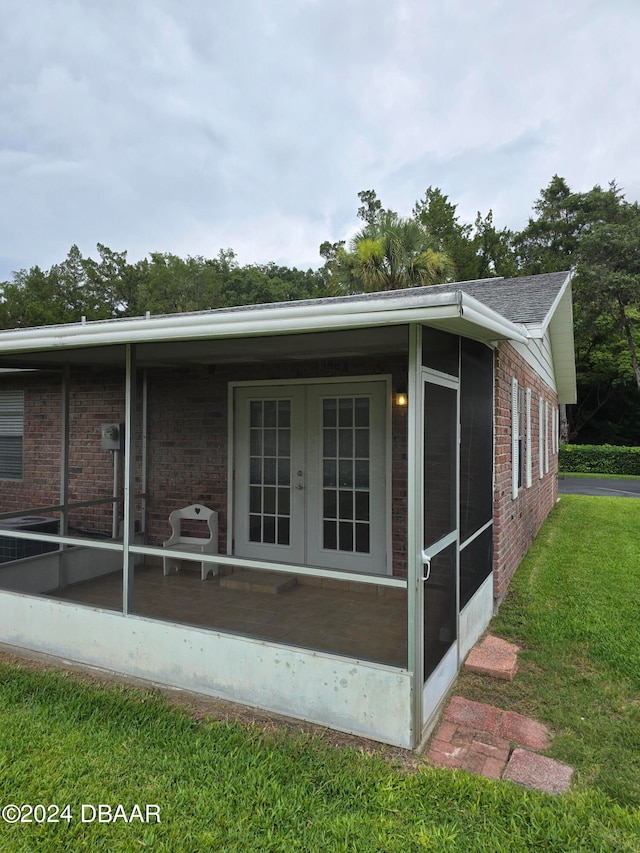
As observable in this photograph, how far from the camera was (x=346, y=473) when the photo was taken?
5.95 meters

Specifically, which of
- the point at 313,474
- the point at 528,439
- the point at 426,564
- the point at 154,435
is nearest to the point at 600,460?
the point at 528,439

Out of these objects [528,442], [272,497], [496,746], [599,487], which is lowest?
[496,746]

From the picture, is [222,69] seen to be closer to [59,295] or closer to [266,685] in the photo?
[266,685]

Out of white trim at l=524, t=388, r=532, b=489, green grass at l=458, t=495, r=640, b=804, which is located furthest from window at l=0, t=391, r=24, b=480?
white trim at l=524, t=388, r=532, b=489

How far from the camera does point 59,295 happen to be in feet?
97.6

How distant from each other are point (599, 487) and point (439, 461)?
52.7ft

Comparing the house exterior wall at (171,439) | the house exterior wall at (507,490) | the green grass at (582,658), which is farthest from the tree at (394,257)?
the green grass at (582,658)

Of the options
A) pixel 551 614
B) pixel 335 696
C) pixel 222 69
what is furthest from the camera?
pixel 222 69

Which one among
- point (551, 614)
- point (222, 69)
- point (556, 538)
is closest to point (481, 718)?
point (551, 614)

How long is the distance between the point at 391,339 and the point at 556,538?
5931mm

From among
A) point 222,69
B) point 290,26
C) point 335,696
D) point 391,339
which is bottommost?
point 335,696

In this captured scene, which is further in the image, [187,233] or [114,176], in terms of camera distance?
[187,233]

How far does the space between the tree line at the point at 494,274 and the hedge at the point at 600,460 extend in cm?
526

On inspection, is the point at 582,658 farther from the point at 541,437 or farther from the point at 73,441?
the point at 73,441
